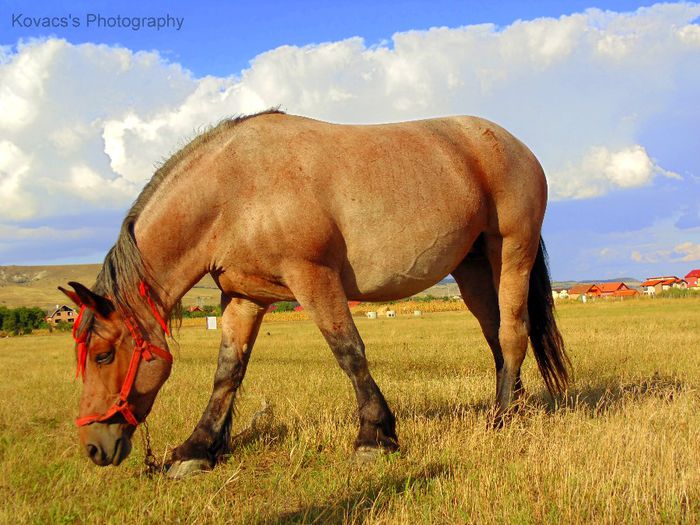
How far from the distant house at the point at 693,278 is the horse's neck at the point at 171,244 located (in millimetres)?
110395

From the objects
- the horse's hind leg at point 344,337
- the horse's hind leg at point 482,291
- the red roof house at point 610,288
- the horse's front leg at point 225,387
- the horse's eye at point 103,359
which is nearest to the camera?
the horse's eye at point 103,359

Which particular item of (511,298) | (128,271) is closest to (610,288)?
(511,298)

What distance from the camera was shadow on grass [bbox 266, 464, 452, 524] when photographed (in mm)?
3576

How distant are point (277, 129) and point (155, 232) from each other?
1.38 meters

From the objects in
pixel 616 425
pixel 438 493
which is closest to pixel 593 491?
pixel 438 493

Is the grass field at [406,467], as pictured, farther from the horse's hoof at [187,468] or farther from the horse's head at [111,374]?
the horse's head at [111,374]

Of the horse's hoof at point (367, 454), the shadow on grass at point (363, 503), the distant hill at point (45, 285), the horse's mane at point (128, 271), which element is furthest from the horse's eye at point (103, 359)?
the distant hill at point (45, 285)

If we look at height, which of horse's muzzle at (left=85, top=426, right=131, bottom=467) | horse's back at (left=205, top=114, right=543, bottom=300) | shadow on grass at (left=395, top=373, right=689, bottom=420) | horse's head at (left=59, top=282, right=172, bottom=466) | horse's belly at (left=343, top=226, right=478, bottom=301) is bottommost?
shadow on grass at (left=395, top=373, right=689, bottom=420)

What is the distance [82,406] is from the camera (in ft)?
15.5

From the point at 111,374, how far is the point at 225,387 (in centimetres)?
118

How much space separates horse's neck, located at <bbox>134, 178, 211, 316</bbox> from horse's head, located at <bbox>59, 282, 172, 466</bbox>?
44cm

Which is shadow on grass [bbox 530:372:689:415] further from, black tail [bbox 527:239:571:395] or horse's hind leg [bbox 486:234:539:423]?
horse's hind leg [bbox 486:234:539:423]

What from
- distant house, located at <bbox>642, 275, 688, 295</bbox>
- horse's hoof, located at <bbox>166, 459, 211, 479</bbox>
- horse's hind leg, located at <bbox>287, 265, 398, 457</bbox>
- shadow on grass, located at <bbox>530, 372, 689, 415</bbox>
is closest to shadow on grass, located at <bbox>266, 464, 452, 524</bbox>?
horse's hind leg, located at <bbox>287, 265, 398, 457</bbox>

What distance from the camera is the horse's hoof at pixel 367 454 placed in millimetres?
4844
